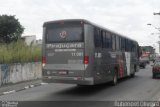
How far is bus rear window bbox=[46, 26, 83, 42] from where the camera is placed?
15.1m

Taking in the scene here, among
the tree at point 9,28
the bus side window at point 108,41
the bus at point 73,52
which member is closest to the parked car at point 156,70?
the bus side window at point 108,41

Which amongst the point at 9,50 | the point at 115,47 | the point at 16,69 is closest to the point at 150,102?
the point at 115,47

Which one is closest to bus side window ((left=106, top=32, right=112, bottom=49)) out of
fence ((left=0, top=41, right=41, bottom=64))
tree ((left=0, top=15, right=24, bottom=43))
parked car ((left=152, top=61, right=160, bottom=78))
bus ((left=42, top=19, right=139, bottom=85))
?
bus ((left=42, top=19, right=139, bottom=85))

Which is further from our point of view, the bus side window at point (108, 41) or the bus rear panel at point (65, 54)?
the bus side window at point (108, 41)

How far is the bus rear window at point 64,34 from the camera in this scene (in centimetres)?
1509

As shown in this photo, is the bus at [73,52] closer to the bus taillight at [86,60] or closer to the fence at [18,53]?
the bus taillight at [86,60]

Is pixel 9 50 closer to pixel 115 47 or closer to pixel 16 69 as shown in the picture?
pixel 16 69

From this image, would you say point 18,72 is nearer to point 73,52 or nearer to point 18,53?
point 18,53

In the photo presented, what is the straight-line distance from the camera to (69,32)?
15.3 m

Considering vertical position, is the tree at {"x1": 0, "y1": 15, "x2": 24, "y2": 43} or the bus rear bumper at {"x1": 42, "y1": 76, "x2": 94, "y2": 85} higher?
the tree at {"x1": 0, "y1": 15, "x2": 24, "y2": 43}

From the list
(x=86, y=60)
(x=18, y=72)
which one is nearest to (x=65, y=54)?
(x=86, y=60)

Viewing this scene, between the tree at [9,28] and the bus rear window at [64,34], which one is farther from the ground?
the tree at [9,28]

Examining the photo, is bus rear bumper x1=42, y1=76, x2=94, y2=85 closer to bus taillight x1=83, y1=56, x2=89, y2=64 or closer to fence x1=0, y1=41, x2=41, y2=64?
bus taillight x1=83, y1=56, x2=89, y2=64

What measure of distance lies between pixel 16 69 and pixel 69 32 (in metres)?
8.25
